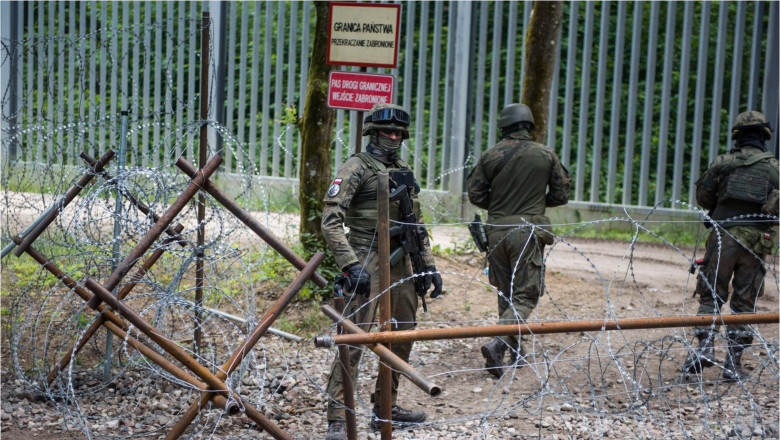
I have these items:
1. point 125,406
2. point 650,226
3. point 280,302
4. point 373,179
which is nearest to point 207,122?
point 373,179

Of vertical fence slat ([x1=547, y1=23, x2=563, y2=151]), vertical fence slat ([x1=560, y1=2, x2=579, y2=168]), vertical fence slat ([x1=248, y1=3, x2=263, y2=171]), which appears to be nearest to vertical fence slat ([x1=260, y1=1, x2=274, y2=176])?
vertical fence slat ([x1=248, y1=3, x2=263, y2=171])

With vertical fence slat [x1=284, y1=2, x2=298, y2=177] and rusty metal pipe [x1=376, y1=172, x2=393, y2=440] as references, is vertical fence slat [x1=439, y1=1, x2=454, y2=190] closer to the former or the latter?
vertical fence slat [x1=284, y1=2, x2=298, y2=177]

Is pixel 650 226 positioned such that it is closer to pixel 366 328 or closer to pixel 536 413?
pixel 536 413

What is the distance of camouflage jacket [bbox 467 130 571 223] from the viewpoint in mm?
6082

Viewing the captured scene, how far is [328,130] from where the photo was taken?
25.0 ft

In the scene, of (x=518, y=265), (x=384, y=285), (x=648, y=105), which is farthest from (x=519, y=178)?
(x=648, y=105)

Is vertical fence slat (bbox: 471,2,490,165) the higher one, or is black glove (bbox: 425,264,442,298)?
vertical fence slat (bbox: 471,2,490,165)

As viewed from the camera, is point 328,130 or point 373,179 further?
point 328,130

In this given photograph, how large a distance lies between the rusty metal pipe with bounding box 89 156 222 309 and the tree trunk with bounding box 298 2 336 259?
3232mm

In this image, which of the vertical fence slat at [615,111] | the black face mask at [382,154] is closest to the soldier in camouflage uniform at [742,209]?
the black face mask at [382,154]

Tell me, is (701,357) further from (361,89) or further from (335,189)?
(361,89)

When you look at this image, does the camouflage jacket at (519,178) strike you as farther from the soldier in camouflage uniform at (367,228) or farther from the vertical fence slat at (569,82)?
the vertical fence slat at (569,82)

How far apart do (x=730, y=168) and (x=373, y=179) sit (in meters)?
2.69

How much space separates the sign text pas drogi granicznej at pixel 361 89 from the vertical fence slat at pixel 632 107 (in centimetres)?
610
